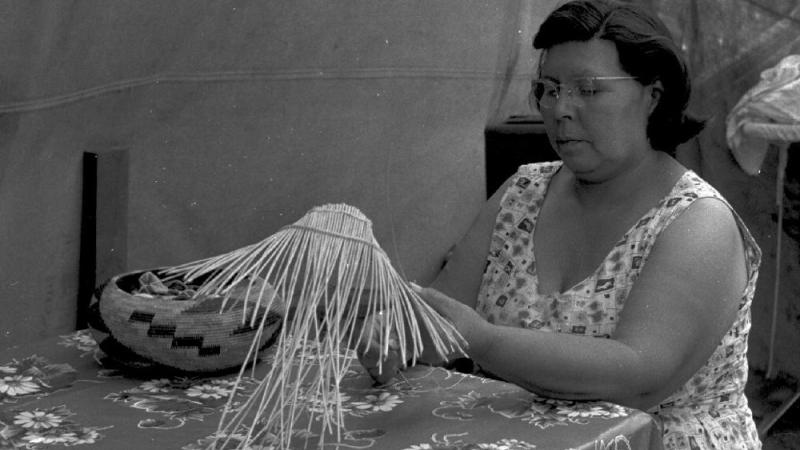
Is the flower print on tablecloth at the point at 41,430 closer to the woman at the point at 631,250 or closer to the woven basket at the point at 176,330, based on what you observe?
the woven basket at the point at 176,330

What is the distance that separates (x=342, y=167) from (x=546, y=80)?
126cm

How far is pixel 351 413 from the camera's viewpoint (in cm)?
136

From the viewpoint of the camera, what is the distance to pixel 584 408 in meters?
1.37

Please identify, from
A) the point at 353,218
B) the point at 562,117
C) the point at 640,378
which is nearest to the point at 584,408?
the point at 640,378

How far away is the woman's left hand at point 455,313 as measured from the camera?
4.46 ft

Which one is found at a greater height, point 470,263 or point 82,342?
point 470,263

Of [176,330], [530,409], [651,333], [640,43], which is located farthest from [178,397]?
[640,43]

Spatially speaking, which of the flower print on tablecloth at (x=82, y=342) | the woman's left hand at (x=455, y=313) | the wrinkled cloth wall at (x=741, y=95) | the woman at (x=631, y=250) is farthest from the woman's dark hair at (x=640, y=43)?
the wrinkled cloth wall at (x=741, y=95)

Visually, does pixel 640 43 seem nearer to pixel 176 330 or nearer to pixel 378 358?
pixel 378 358

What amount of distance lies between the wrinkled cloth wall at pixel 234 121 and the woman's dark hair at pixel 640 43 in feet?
3.08

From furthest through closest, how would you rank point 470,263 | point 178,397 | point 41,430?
point 470,263
point 178,397
point 41,430

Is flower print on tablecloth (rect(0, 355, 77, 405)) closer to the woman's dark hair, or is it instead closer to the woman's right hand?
the woman's right hand

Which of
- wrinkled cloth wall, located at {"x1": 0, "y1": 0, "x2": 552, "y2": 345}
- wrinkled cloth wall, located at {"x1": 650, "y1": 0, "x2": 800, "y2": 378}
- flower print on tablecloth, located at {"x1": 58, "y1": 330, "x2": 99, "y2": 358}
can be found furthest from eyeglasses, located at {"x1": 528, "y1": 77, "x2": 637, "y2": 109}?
wrinkled cloth wall, located at {"x1": 650, "y1": 0, "x2": 800, "y2": 378}

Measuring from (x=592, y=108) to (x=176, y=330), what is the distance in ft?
2.31
